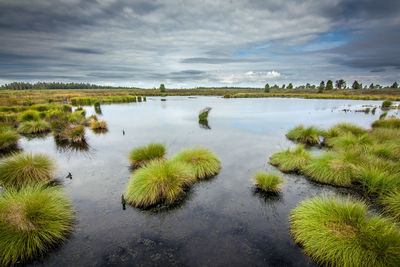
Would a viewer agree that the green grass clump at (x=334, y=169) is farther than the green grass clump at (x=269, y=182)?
Yes

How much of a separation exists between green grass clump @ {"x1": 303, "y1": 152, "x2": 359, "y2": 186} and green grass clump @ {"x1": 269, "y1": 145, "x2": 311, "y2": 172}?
1.49 feet

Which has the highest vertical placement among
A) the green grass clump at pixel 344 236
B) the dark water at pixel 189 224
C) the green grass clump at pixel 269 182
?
the green grass clump at pixel 344 236

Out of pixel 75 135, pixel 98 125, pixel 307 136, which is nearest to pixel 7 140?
pixel 75 135

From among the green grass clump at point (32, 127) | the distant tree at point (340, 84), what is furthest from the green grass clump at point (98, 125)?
the distant tree at point (340, 84)

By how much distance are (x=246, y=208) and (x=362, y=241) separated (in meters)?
3.67

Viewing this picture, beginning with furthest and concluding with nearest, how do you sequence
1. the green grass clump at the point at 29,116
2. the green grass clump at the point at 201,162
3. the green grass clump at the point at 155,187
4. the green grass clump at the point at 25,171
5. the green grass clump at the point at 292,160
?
1. the green grass clump at the point at 29,116
2. the green grass clump at the point at 292,160
3. the green grass clump at the point at 201,162
4. the green grass clump at the point at 25,171
5. the green grass clump at the point at 155,187

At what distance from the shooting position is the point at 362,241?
16.0 feet

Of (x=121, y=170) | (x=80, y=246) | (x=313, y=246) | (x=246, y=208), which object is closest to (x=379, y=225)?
(x=313, y=246)

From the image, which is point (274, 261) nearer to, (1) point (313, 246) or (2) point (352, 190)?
(1) point (313, 246)

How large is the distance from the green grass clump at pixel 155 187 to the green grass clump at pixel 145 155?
10.7 ft

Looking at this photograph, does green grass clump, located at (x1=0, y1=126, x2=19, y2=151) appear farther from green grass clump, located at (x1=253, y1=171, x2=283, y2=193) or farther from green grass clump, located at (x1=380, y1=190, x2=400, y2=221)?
green grass clump, located at (x1=380, y1=190, x2=400, y2=221)

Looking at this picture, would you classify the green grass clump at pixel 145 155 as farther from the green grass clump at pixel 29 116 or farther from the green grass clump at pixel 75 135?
the green grass clump at pixel 29 116

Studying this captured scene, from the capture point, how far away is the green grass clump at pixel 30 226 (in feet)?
16.8

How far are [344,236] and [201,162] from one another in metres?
7.01
